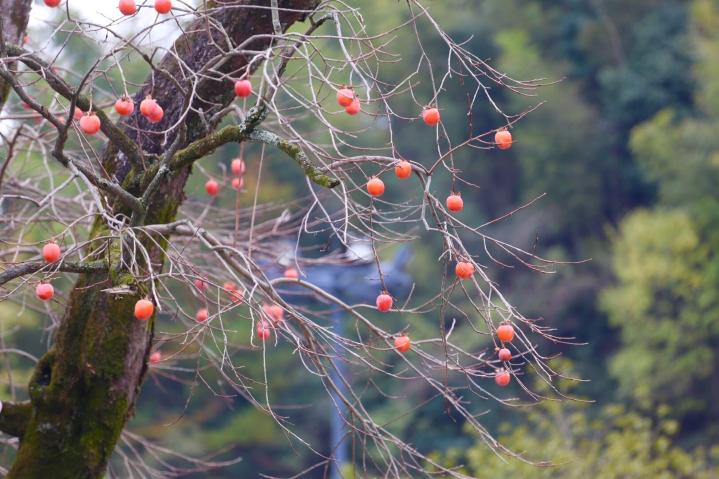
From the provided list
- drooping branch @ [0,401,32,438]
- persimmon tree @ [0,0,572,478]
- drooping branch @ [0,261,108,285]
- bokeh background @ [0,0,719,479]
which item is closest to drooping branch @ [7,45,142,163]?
persimmon tree @ [0,0,572,478]

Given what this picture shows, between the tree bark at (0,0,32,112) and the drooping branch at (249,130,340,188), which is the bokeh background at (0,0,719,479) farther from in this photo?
the drooping branch at (249,130,340,188)

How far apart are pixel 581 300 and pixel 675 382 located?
2314mm

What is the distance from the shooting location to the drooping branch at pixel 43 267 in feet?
7.42

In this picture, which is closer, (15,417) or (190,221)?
(190,221)

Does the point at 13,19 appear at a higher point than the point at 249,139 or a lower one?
higher

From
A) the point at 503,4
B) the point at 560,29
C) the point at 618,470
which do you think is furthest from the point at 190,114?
the point at 503,4

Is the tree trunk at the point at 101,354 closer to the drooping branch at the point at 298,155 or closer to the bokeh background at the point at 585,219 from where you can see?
the drooping branch at the point at 298,155

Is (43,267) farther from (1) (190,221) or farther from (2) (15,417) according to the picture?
(2) (15,417)

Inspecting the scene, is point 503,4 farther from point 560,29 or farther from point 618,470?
point 618,470

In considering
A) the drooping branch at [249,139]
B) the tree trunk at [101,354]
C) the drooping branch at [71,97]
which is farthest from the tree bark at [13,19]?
the drooping branch at [249,139]

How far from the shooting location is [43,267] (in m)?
2.23

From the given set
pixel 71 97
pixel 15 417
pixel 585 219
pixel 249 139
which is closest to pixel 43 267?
pixel 71 97

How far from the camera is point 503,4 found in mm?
18078

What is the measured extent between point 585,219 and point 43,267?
14931 mm
